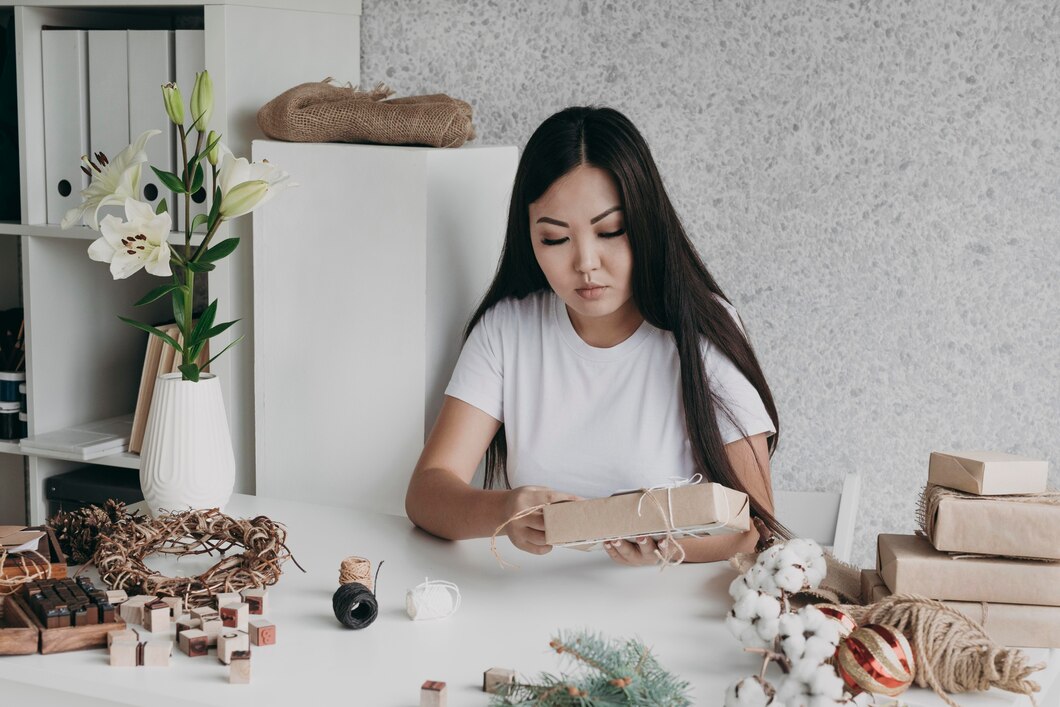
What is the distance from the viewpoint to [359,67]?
2.26m

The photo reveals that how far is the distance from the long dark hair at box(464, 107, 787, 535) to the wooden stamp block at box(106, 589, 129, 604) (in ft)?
2.59

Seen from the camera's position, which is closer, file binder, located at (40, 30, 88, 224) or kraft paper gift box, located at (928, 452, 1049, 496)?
kraft paper gift box, located at (928, 452, 1049, 496)

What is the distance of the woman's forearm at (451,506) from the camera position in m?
1.42

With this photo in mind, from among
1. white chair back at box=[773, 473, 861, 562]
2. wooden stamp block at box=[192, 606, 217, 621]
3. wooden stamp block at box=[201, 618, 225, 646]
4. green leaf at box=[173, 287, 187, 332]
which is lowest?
white chair back at box=[773, 473, 861, 562]

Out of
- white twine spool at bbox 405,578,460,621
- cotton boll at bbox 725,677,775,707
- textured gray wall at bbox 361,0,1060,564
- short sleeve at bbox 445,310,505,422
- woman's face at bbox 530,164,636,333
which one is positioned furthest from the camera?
textured gray wall at bbox 361,0,1060,564

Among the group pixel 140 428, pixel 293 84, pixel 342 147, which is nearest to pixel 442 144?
pixel 342 147

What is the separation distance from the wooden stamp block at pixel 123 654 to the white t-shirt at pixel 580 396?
2.35 feet

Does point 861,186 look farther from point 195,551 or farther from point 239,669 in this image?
point 239,669

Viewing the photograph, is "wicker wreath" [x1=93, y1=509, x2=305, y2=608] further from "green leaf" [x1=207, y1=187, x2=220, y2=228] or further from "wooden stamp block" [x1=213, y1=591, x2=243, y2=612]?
"green leaf" [x1=207, y1=187, x2=220, y2=228]

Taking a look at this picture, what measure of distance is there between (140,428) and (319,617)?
109 centimetres

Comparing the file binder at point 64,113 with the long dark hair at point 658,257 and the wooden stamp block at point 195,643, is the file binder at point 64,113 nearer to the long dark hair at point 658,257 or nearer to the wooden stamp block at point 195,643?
the long dark hair at point 658,257

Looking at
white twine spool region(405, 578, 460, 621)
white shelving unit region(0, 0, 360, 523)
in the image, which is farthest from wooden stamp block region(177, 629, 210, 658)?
white shelving unit region(0, 0, 360, 523)

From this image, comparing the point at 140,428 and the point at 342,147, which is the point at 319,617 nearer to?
the point at 342,147

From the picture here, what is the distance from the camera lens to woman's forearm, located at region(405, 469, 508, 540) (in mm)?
1424
